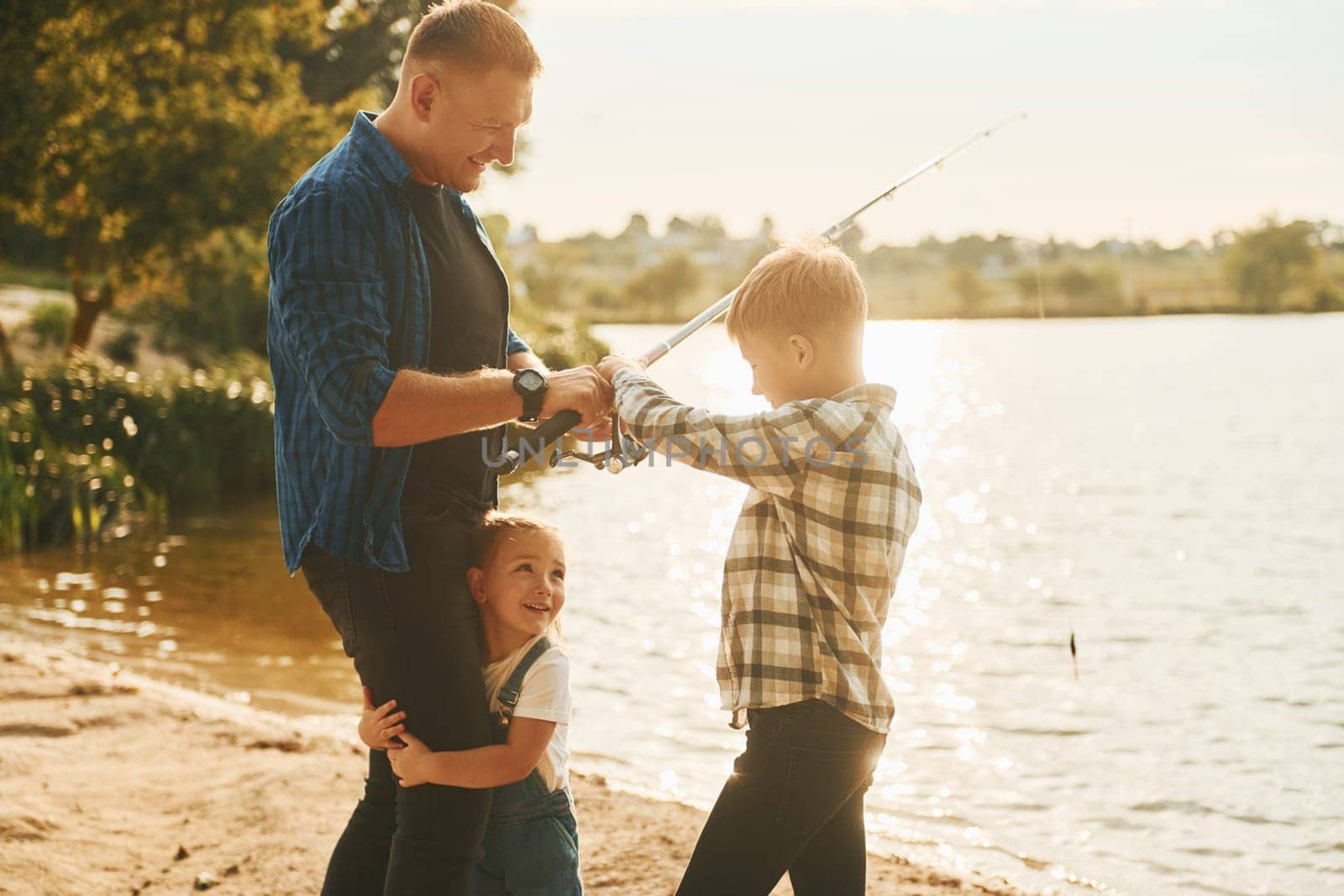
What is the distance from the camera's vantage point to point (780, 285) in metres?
2.37

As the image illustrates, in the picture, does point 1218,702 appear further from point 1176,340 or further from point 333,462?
point 1176,340

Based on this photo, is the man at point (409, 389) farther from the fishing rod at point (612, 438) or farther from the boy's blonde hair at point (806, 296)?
the boy's blonde hair at point (806, 296)

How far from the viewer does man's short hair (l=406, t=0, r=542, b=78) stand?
2.31 meters

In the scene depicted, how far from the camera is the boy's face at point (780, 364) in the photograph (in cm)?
239

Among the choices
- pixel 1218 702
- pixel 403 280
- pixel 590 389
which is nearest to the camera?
pixel 403 280

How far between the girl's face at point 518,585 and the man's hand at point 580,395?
0.28 metres

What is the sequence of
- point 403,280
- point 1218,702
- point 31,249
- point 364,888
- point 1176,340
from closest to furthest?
1. point 403,280
2. point 364,888
3. point 1218,702
4. point 31,249
5. point 1176,340

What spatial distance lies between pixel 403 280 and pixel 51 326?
65.0ft

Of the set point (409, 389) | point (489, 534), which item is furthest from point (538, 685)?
point (409, 389)

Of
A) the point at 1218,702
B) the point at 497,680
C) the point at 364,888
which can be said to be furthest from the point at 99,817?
the point at 1218,702

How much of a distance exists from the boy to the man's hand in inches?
3.0

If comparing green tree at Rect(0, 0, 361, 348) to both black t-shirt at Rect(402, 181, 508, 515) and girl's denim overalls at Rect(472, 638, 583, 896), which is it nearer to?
black t-shirt at Rect(402, 181, 508, 515)

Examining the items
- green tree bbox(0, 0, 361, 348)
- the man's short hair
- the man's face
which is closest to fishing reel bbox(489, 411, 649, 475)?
the man's face

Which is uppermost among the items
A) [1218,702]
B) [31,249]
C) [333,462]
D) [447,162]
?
[31,249]
